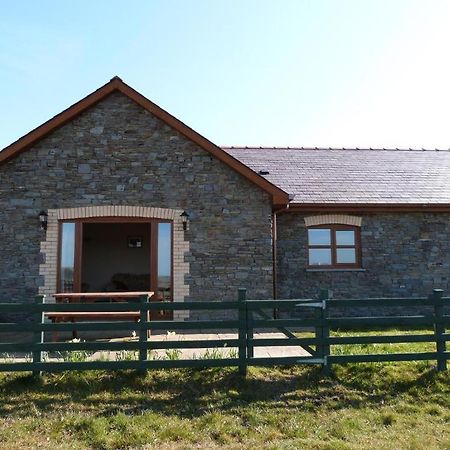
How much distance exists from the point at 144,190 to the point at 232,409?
6512mm

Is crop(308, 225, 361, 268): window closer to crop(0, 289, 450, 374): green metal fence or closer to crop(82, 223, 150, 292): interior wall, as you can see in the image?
crop(0, 289, 450, 374): green metal fence

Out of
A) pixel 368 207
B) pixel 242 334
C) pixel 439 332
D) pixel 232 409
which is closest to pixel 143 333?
pixel 242 334

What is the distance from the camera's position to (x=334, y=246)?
12.9 metres

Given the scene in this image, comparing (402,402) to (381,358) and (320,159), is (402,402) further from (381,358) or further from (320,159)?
(320,159)

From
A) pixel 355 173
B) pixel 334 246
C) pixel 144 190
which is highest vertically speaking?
pixel 355 173

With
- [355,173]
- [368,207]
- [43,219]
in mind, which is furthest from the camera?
[355,173]

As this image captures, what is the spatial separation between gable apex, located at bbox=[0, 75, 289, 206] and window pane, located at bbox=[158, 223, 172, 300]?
81.7 inches

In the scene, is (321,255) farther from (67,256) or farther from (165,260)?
(67,256)

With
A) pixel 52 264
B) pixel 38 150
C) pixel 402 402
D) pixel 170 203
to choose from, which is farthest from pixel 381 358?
pixel 38 150

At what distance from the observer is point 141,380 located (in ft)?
21.3

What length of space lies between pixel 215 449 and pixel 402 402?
267 cm

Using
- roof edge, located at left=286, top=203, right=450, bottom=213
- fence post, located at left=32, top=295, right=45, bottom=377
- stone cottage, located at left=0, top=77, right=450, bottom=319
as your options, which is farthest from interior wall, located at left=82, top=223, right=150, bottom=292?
fence post, located at left=32, top=295, right=45, bottom=377

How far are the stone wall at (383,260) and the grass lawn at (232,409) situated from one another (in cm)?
537

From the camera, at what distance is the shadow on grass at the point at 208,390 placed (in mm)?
5836
